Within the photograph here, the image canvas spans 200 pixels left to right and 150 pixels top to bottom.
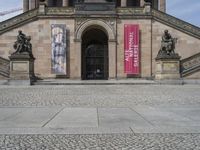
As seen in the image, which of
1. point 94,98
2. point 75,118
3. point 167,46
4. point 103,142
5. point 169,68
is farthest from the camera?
point 167,46

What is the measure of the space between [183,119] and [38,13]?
3215cm

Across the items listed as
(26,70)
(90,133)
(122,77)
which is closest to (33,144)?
(90,133)

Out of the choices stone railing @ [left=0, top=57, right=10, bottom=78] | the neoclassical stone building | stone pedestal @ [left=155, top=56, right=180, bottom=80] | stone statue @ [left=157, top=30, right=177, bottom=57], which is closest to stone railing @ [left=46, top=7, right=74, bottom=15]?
the neoclassical stone building

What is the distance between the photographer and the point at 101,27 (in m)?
Answer: 42.8

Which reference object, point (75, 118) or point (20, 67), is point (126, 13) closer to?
point (20, 67)

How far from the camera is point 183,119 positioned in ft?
38.5

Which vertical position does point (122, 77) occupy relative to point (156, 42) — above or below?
below

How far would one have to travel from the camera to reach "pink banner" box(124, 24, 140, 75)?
42219 millimetres

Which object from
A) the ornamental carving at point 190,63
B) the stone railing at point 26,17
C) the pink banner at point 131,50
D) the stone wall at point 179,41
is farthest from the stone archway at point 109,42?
the ornamental carving at point 190,63

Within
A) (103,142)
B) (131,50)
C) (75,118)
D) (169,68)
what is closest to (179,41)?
(131,50)

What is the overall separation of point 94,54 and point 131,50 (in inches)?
285

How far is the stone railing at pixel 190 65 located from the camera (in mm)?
35969

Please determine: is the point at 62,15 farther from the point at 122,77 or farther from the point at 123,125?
the point at 123,125

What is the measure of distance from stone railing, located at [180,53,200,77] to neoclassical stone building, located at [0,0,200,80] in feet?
18.7
